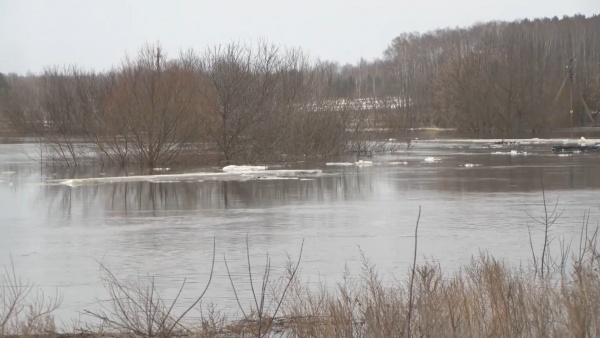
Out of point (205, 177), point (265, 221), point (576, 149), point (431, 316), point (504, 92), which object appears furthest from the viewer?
point (504, 92)

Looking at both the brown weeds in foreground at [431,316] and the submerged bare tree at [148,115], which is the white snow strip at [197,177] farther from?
the brown weeds in foreground at [431,316]

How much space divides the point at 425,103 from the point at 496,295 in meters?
101

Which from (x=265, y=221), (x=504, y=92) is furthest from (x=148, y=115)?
(x=504, y=92)

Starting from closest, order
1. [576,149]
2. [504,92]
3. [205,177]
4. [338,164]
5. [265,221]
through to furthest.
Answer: [265,221]
[205,177]
[338,164]
[576,149]
[504,92]

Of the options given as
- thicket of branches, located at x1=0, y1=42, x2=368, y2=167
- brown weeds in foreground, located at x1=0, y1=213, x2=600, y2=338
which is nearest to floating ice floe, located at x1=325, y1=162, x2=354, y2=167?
thicket of branches, located at x1=0, y1=42, x2=368, y2=167

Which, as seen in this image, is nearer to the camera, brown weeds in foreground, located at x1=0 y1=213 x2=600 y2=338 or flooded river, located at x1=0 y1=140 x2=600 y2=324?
brown weeds in foreground, located at x1=0 y1=213 x2=600 y2=338

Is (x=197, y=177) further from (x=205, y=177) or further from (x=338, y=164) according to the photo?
(x=338, y=164)

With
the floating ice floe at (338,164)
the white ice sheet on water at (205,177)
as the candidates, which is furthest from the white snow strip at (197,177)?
the floating ice floe at (338,164)

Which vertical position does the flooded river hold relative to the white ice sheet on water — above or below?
below

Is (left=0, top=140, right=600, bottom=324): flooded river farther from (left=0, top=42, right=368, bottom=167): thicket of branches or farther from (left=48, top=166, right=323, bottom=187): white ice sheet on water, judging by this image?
(left=0, top=42, right=368, bottom=167): thicket of branches

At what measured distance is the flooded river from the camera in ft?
39.6

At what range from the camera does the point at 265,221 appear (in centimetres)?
1722

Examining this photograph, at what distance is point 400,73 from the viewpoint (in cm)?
15362

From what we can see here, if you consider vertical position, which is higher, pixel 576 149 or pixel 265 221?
pixel 576 149
